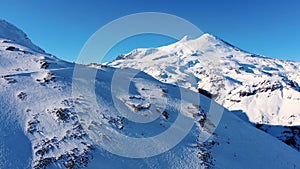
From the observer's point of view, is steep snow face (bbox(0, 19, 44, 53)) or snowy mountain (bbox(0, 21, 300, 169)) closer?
snowy mountain (bbox(0, 21, 300, 169))

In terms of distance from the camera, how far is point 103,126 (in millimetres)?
19219

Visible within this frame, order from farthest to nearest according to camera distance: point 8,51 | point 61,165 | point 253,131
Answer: point 8,51 → point 253,131 → point 61,165

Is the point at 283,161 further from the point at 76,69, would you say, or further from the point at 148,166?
the point at 76,69

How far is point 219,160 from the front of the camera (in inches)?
761

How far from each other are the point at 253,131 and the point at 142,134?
13.5m

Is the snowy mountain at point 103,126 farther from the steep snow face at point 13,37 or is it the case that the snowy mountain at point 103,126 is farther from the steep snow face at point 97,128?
the steep snow face at point 13,37

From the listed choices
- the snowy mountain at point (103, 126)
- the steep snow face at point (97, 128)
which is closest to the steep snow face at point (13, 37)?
the snowy mountain at point (103, 126)

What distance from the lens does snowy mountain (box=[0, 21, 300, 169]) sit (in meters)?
16.0

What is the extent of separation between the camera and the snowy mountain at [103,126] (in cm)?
1602

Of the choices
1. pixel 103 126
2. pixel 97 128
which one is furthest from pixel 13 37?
pixel 97 128

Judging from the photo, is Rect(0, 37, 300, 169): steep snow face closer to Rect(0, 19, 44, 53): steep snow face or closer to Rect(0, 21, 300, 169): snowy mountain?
Rect(0, 21, 300, 169): snowy mountain

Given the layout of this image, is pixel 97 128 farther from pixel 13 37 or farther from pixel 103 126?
pixel 13 37

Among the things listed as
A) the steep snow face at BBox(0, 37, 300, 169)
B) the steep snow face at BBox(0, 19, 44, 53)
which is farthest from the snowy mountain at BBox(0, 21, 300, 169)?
the steep snow face at BBox(0, 19, 44, 53)

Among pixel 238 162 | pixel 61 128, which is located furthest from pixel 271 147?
pixel 61 128
